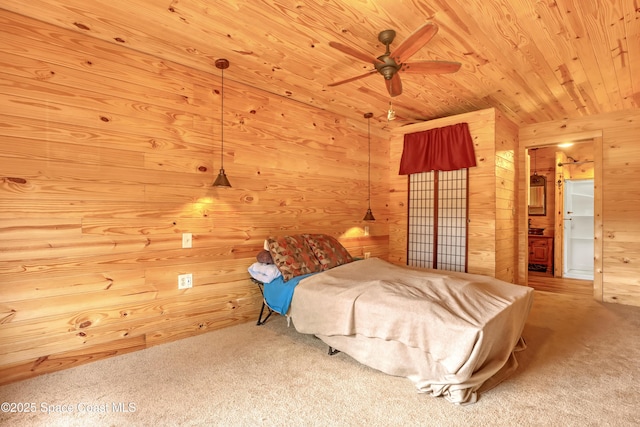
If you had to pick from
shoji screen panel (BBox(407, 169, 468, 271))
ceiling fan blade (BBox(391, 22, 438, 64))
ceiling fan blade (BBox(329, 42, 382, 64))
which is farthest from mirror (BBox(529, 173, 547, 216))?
ceiling fan blade (BBox(329, 42, 382, 64))

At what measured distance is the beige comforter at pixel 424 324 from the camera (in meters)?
1.87

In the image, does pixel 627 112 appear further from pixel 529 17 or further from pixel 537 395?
pixel 537 395

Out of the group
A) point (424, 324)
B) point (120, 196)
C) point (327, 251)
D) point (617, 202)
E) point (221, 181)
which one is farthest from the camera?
point (617, 202)

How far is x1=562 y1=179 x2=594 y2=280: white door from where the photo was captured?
616 cm

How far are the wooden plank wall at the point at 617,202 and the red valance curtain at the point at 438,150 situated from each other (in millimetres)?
1703

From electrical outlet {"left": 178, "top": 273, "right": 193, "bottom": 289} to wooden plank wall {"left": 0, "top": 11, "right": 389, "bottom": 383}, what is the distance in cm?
5

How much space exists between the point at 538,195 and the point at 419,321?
5807 millimetres

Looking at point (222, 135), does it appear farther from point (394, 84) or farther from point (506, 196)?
point (506, 196)

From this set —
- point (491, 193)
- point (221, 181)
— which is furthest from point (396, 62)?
point (491, 193)

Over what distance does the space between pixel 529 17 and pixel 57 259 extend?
3.66 m

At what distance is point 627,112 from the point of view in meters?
4.04

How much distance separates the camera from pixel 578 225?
20.8 feet

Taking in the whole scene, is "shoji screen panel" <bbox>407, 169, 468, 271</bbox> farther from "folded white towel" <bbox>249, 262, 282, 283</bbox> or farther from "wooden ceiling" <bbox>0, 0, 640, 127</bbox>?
"folded white towel" <bbox>249, 262, 282, 283</bbox>

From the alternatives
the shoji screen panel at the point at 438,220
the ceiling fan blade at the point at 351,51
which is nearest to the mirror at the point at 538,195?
the shoji screen panel at the point at 438,220
